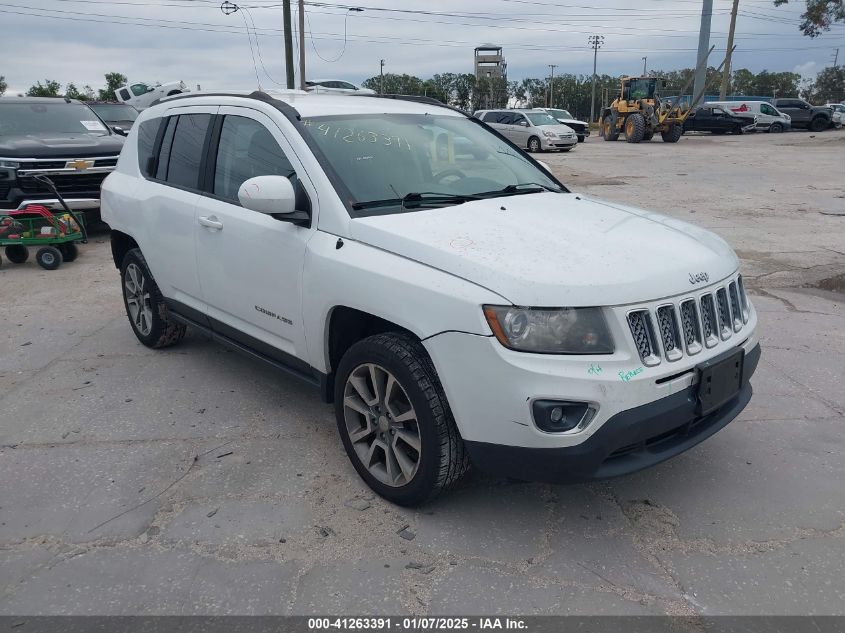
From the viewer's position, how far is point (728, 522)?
3.13 m

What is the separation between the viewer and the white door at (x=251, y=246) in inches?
141

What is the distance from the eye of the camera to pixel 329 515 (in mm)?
3238

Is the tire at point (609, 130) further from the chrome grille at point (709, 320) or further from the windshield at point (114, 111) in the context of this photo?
the chrome grille at point (709, 320)

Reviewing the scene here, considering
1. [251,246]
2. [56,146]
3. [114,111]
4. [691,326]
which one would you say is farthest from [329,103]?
[114,111]

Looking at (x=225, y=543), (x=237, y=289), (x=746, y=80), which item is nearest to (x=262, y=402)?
(x=237, y=289)

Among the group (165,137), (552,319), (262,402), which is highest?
(165,137)

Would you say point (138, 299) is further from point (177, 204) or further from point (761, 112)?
point (761, 112)

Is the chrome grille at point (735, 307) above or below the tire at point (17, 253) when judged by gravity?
above

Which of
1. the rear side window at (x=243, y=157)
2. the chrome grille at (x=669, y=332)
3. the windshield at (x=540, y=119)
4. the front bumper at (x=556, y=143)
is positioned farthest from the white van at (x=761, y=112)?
the chrome grille at (x=669, y=332)

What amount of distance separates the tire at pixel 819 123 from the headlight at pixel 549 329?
1745 inches

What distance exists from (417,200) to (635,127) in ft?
101
